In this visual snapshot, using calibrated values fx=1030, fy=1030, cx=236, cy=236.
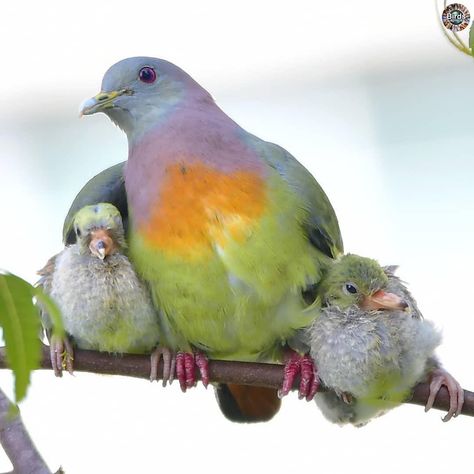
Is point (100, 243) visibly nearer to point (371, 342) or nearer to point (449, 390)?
point (371, 342)

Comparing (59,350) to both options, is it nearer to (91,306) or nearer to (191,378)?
(91,306)

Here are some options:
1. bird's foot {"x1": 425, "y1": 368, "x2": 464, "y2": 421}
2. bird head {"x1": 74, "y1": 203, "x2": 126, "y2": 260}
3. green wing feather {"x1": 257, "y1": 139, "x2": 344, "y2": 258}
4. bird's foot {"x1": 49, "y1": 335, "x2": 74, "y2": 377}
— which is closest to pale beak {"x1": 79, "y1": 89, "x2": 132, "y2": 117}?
bird head {"x1": 74, "y1": 203, "x2": 126, "y2": 260}

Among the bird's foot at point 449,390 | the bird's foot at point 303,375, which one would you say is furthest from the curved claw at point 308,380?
the bird's foot at point 449,390

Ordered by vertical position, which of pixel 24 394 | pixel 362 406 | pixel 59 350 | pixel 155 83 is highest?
pixel 155 83

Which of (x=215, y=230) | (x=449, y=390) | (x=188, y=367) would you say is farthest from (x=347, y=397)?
(x=215, y=230)

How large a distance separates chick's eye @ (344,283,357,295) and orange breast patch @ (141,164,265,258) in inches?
9.6

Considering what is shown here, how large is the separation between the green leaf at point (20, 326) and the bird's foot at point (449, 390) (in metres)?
1.12

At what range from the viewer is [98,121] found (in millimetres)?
5961

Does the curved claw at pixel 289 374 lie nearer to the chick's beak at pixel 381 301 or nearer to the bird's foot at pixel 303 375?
the bird's foot at pixel 303 375

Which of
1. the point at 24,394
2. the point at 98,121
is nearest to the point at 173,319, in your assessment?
the point at 24,394

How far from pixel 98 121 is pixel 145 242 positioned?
3890 millimetres

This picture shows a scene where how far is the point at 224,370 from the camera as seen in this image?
83.1 inches

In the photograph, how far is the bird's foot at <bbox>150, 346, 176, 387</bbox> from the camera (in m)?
2.15

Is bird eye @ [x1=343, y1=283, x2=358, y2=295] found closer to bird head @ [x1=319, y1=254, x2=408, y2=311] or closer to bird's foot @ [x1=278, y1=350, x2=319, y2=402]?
bird head @ [x1=319, y1=254, x2=408, y2=311]
